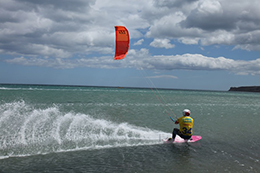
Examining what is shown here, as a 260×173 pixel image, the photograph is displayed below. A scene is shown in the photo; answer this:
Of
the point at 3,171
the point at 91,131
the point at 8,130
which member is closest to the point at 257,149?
the point at 91,131

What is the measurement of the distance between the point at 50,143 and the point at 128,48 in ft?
25.2

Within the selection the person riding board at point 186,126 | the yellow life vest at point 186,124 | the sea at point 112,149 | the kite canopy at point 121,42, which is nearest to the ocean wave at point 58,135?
the sea at point 112,149

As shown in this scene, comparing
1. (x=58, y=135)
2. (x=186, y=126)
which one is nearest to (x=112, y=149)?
(x=58, y=135)

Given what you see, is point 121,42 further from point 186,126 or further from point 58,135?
point 58,135

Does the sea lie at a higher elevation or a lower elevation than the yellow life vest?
lower

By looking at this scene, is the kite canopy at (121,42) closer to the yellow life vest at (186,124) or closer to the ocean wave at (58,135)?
the ocean wave at (58,135)

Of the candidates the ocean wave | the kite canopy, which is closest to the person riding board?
the ocean wave

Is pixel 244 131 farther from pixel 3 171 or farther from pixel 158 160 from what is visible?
pixel 3 171

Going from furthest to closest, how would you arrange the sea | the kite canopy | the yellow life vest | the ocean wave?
the kite canopy, the yellow life vest, the ocean wave, the sea

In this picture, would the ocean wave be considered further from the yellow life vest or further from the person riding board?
the yellow life vest

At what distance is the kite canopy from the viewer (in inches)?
546

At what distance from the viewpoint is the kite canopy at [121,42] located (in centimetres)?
1386

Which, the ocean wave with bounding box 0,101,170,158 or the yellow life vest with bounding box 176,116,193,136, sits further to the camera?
the yellow life vest with bounding box 176,116,193,136

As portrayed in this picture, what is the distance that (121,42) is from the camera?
46.0ft
